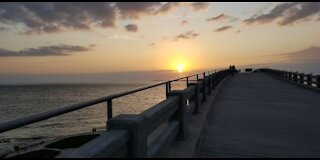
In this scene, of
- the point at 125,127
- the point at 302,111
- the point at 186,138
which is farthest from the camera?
the point at 302,111

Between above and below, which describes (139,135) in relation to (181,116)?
above

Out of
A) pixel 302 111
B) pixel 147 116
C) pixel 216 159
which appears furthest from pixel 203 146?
pixel 302 111

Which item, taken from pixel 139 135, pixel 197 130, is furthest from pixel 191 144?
pixel 139 135

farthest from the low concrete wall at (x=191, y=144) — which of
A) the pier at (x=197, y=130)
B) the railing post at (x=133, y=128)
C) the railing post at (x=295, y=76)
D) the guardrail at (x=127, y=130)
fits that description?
the railing post at (x=295, y=76)

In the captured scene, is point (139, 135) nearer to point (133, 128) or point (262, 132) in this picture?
point (133, 128)

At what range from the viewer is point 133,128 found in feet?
15.2

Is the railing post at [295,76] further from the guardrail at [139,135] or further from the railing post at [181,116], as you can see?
the guardrail at [139,135]

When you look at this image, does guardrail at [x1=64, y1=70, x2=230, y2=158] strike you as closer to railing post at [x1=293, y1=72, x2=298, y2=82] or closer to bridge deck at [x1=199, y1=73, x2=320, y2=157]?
bridge deck at [x1=199, y1=73, x2=320, y2=157]

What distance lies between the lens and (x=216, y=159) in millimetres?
7164

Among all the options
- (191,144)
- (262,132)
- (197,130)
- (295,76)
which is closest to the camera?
(191,144)

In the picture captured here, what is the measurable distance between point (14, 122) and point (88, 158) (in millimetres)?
727

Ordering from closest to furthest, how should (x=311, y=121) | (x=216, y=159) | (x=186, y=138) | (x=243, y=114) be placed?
(x=216, y=159), (x=186, y=138), (x=311, y=121), (x=243, y=114)

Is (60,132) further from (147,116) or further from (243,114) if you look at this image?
(147,116)

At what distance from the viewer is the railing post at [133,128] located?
460 cm
